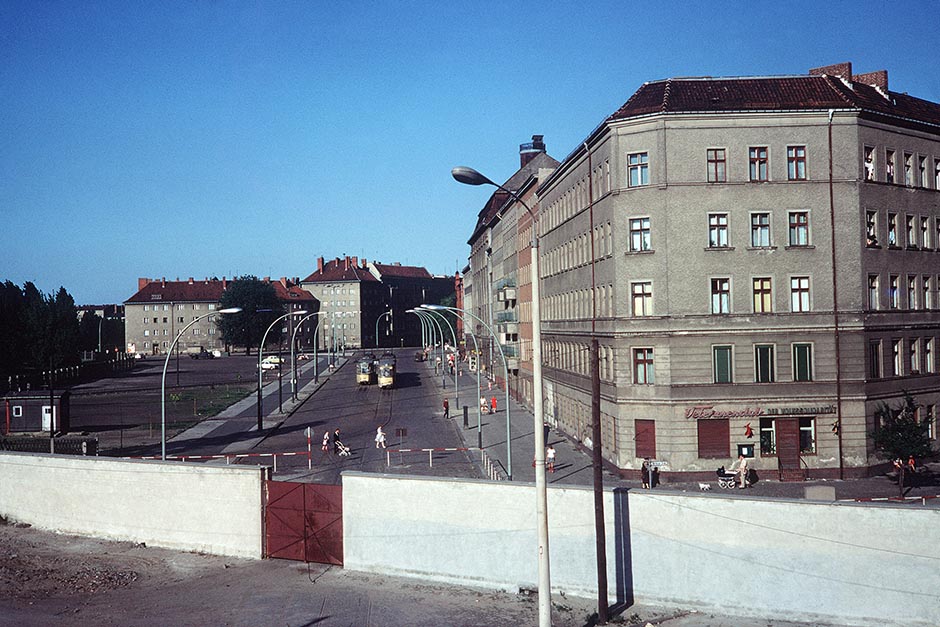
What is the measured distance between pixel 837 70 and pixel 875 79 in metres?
3.01

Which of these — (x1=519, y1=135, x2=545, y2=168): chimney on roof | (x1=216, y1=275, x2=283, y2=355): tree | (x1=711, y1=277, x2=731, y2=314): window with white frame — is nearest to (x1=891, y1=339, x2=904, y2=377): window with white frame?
(x1=711, y1=277, x2=731, y2=314): window with white frame

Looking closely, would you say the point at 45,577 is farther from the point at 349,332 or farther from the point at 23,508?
the point at 349,332

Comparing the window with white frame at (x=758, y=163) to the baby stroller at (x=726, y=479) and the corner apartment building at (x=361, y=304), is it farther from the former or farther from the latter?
the corner apartment building at (x=361, y=304)

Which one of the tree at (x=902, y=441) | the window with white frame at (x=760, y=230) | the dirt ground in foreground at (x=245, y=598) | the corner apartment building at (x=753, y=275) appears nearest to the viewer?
the dirt ground in foreground at (x=245, y=598)

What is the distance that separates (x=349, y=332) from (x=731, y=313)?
145 metres

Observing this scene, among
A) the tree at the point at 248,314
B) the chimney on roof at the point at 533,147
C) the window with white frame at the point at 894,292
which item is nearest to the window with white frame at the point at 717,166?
the window with white frame at the point at 894,292

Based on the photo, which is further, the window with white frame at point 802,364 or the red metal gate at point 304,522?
the window with white frame at point 802,364

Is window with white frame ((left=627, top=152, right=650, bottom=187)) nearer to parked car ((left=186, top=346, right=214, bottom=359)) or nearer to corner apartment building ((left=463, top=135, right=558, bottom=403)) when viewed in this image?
corner apartment building ((left=463, top=135, right=558, bottom=403))

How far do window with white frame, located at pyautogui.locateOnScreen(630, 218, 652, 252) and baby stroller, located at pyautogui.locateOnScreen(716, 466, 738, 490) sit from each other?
A: 914cm

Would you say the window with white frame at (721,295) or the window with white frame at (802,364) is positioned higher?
the window with white frame at (721,295)

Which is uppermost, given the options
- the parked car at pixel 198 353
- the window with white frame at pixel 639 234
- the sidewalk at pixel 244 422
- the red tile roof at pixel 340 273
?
the red tile roof at pixel 340 273

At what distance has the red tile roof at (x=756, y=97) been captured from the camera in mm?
32625

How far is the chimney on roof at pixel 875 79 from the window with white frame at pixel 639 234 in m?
13.9

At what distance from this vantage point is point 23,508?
1119 inches
